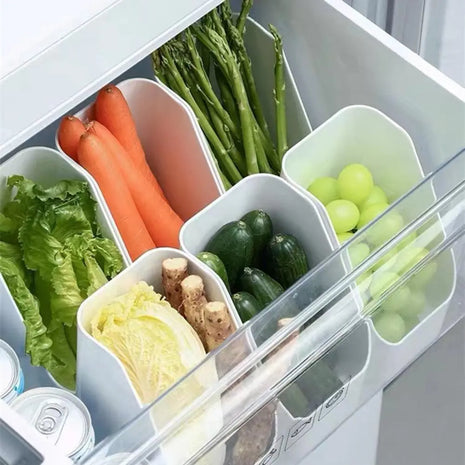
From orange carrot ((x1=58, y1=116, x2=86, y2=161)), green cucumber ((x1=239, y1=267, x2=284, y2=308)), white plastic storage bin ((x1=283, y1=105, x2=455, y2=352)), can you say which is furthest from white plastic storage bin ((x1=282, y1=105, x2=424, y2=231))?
orange carrot ((x1=58, y1=116, x2=86, y2=161))

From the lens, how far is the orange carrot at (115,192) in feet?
3.71

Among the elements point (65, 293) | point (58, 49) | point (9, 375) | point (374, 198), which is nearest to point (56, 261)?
point (65, 293)

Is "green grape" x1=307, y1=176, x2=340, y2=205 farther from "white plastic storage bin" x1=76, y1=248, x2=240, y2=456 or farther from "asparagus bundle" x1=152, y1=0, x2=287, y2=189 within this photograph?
"white plastic storage bin" x1=76, y1=248, x2=240, y2=456

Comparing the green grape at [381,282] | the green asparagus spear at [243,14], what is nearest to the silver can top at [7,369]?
the green grape at [381,282]

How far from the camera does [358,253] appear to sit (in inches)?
40.7

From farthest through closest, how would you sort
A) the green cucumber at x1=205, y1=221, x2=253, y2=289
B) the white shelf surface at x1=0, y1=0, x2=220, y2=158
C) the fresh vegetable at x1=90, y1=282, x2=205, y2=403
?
the green cucumber at x1=205, y1=221, x2=253, y2=289 → the fresh vegetable at x1=90, y1=282, x2=205, y2=403 → the white shelf surface at x1=0, y1=0, x2=220, y2=158

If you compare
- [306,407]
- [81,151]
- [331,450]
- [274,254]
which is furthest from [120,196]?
[331,450]

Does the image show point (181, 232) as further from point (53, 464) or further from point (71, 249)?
point (53, 464)

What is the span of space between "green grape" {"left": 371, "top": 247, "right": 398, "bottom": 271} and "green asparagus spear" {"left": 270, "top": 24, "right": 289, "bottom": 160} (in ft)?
0.84

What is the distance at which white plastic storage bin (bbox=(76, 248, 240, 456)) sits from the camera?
996 mm

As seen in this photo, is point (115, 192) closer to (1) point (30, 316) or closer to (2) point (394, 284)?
(1) point (30, 316)

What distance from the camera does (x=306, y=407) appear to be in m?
1.08

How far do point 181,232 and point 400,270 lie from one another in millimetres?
220

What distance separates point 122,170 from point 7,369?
0.87 feet
